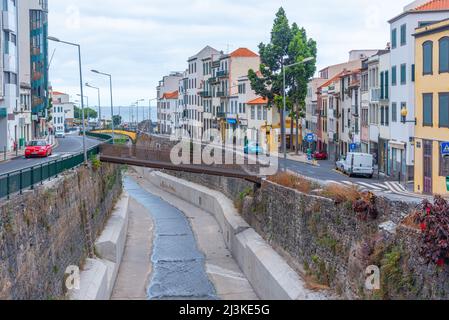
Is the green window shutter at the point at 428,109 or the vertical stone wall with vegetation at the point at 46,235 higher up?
the green window shutter at the point at 428,109

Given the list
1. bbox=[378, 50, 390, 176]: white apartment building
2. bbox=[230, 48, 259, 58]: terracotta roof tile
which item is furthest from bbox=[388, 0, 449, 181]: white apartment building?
bbox=[230, 48, 259, 58]: terracotta roof tile

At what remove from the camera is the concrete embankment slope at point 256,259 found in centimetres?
2586

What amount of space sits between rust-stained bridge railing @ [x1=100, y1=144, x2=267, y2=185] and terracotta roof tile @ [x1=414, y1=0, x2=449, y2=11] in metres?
20.0

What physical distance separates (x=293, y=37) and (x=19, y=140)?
3006 cm

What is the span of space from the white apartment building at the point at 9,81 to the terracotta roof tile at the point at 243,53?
4068cm

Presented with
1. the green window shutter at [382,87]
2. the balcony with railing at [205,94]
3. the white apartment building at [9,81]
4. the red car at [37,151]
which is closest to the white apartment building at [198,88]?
the balcony with railing at [205,94]

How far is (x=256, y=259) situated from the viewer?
32219mm

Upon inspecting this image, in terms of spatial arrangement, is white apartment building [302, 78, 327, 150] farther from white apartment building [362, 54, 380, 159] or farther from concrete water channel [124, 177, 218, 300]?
concrete water channel [124, 177, 218, 300]

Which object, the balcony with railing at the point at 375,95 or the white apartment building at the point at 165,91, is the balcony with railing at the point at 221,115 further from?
the white apartment building at the point at 165,91

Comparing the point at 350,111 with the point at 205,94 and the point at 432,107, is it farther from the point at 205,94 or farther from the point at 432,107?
the point at 205,94

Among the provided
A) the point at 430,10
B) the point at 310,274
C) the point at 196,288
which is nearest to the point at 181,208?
the point at 430,10

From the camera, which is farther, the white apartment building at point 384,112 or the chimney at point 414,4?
the white apartment building at point 384,112

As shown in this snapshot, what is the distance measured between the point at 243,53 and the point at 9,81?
148ft

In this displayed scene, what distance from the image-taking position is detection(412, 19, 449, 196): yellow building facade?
133 ft
